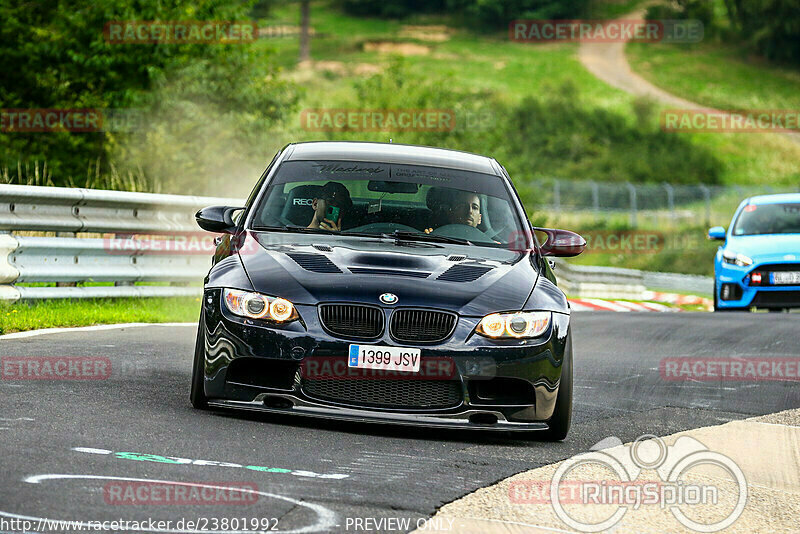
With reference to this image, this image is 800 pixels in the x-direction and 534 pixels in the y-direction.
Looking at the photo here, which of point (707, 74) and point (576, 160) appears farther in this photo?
point (707, 74)

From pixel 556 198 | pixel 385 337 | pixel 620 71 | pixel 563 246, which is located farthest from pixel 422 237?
pixel 620 71

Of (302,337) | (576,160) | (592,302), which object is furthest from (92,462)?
(576,160)

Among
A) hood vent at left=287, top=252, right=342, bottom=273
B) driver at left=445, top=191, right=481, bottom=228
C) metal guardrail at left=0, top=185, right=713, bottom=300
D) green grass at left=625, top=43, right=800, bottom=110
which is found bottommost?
green grass at left=625, top=43, right=800, bottom=110

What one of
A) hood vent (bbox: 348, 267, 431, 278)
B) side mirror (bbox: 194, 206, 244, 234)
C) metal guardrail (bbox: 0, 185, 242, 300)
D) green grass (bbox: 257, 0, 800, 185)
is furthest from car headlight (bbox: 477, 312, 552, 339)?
green grass (bbox: 257, 0, 800, 185)

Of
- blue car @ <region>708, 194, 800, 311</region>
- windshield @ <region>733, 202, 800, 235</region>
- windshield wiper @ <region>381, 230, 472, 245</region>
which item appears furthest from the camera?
windshield @ <region>733, 202, 800, 235</region>

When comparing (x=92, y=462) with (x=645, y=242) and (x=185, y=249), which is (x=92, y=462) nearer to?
(x=185, y=249)

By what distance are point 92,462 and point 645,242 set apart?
4291 cm

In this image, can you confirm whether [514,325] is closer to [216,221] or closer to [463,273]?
[463,273]

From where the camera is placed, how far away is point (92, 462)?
5.44 m

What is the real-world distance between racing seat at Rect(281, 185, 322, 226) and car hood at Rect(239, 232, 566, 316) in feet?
1.09

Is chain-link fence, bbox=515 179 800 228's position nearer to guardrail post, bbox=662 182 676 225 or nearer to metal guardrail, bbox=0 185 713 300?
guardrail post, bbox=662 182 676 225

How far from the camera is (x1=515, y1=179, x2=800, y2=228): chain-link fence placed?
4788 cm

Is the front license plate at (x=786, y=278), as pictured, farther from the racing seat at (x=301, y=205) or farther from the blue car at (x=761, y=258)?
the racing seat at (x=301, y=205)

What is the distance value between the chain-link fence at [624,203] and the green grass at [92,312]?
34.5 metres
